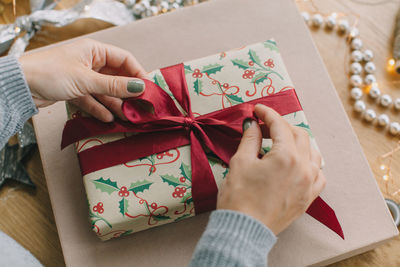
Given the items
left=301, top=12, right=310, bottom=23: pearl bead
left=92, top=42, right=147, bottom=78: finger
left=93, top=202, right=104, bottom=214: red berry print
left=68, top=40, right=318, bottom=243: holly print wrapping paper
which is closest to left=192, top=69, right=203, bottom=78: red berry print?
left=68, top=40, right=318, bottom=243: holly print wrapping paper

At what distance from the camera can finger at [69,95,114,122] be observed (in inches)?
31.3

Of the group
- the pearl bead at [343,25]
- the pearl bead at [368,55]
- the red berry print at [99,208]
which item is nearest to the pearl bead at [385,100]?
the pearl bead at [368,55]

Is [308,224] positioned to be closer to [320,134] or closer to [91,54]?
[320,134]

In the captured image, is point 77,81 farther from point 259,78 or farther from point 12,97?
point 259,78

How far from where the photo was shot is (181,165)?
2.56 ft

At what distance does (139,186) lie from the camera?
78 centimetres

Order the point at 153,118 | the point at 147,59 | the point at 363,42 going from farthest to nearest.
→ 1. the point at 363,42
2. the point at 147,59
3. the point at 153,118

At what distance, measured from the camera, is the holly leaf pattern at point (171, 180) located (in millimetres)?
772

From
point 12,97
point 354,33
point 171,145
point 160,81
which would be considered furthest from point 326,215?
point 12,97

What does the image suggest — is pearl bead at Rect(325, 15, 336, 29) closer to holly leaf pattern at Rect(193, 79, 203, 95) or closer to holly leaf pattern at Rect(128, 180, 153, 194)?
holly leaf pattern at Rect(193, 79, 203, 95)

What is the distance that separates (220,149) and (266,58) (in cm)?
24

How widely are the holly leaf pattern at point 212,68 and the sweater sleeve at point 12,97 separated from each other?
0.37 metres

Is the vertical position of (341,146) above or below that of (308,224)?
above

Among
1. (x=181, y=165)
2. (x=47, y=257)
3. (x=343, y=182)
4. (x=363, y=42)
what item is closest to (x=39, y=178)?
(x=47, y=257)
